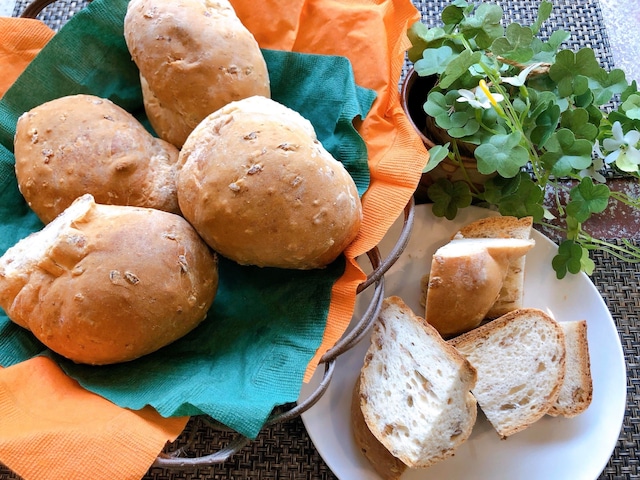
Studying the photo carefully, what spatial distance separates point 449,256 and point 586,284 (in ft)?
1.18

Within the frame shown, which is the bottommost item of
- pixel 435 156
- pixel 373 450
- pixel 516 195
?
pixel 373 450

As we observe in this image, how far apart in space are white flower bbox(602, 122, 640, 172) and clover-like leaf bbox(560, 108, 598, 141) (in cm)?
4

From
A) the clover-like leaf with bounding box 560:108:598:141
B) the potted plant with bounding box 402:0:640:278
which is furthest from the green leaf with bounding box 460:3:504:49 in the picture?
the clover-like leaf with bounding box 560:108:598:141

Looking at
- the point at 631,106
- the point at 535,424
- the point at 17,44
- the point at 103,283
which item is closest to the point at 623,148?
the point at 631,106

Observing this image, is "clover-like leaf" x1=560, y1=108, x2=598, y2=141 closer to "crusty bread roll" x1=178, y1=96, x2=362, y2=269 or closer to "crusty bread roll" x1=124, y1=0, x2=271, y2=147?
"crusty bread roll" x1=178, y1=96, x2=362, y2=269

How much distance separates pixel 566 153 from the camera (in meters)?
1.15

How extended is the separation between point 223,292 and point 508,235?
65 cm

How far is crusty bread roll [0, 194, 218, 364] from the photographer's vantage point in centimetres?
91

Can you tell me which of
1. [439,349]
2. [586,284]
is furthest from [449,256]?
[586,284]

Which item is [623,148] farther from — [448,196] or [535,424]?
[535,424]

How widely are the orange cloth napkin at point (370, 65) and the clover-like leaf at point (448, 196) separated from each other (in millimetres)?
191

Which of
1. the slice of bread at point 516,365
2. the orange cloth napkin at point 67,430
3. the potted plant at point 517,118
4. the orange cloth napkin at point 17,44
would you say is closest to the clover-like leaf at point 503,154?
the potted plant at point 517,118

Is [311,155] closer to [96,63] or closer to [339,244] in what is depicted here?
[339,244]

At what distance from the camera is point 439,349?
1.13 metres
